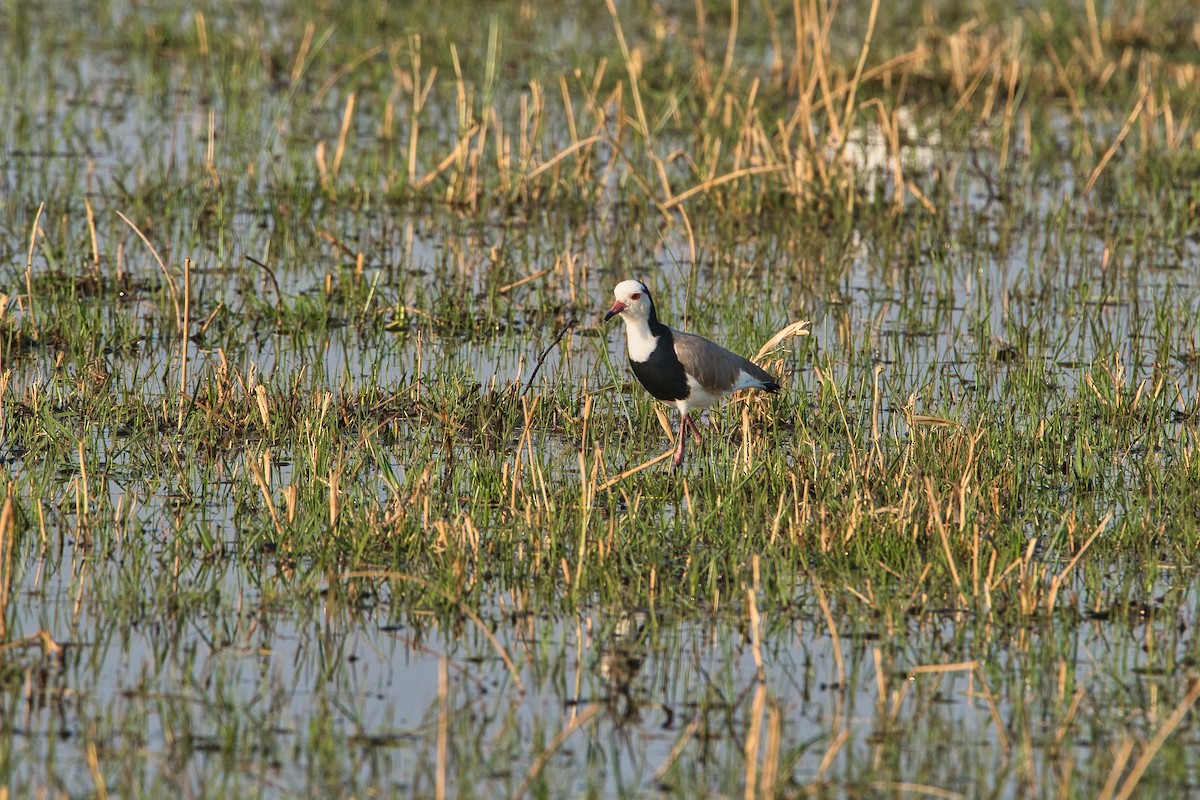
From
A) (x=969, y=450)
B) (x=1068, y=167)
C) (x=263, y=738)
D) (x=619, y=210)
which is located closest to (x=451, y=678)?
(x=263, y=738)

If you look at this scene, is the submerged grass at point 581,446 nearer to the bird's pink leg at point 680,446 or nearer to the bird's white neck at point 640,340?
the bird's pink leg at point 680,446

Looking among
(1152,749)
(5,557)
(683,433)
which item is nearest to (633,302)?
(683,433)

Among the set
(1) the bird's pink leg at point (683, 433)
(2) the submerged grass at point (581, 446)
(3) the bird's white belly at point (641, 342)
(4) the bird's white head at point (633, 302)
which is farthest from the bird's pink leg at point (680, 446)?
Result: (4) the bird's white head at point (633, 302)

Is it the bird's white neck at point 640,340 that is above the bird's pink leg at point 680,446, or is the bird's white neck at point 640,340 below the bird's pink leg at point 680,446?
A: above

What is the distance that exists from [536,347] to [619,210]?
8.64ft

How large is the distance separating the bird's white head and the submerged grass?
536 mm

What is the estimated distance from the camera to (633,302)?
7246 mm

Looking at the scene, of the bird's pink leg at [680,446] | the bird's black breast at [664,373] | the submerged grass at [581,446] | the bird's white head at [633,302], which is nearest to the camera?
the submerged grass at [581,446]

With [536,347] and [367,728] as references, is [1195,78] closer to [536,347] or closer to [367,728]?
[536,347]

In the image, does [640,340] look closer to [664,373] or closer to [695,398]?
[664,373]

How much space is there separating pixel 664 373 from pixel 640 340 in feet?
0.64

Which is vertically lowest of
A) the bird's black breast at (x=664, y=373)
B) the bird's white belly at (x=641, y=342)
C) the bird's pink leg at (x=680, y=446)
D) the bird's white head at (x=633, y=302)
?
the bird's pink leg at (x=680, y=446)

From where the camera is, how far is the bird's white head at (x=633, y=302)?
7.22m

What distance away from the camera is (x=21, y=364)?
7.88 m
